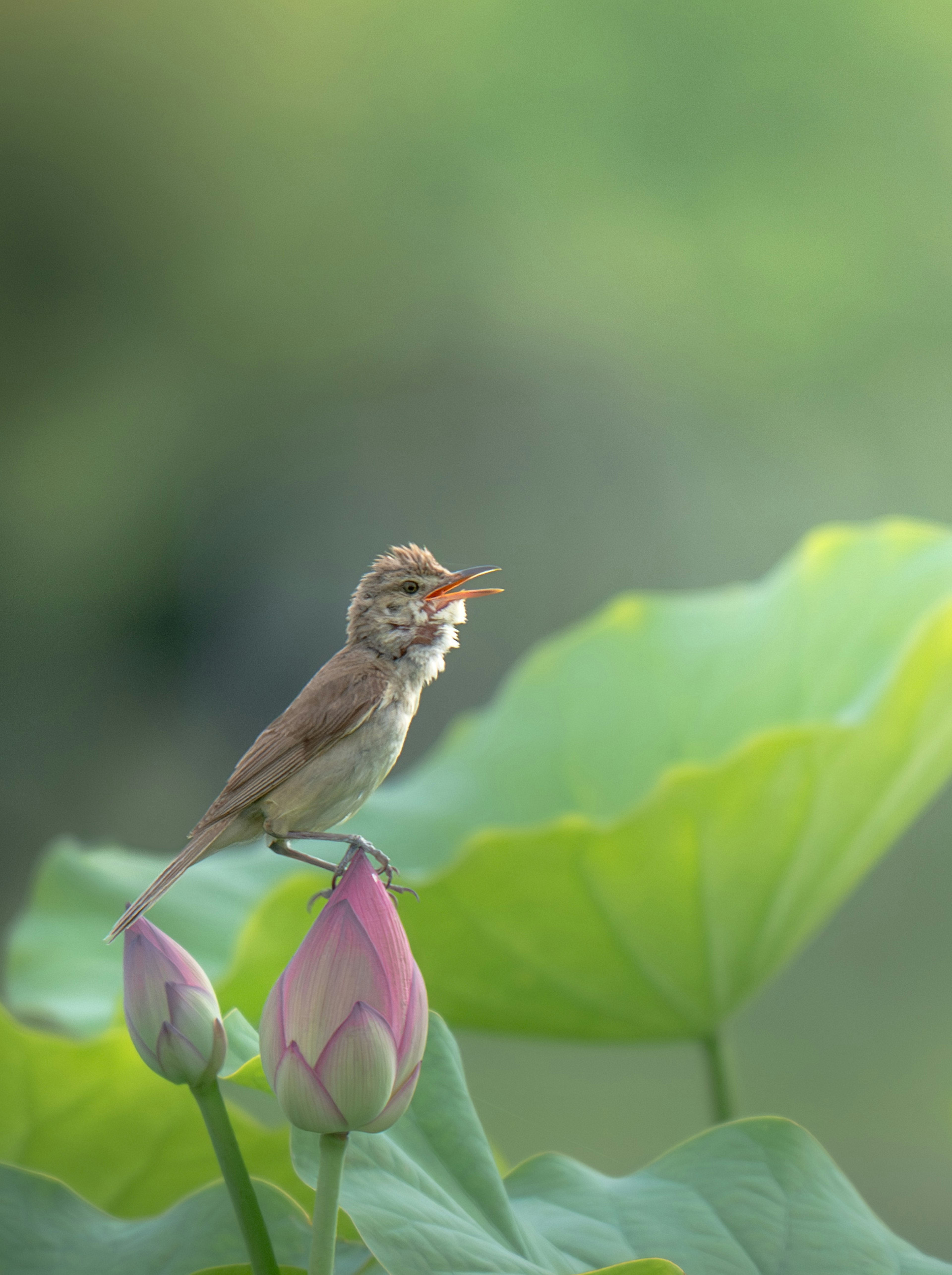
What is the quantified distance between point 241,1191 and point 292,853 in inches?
6.1

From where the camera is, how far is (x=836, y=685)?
1342 mm

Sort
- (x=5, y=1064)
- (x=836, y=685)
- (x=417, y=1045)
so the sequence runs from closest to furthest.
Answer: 1. (x=417, y=1045)
2. (x=5, y=1064)
3. (x=836, y=685)

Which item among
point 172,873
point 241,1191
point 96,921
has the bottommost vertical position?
point 96,921

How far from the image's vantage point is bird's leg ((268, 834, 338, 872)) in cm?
54

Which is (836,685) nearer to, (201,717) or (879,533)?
A: (879,533)

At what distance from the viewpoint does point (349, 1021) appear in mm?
387

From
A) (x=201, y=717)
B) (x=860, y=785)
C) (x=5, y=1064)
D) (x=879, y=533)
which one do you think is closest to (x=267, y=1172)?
(x=5, y=1064)

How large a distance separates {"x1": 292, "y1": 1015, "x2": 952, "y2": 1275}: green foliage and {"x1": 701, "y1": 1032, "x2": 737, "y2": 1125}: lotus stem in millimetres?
362

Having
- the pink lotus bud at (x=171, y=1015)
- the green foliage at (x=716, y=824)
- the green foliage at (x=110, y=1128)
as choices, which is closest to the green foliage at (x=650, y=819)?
the green foliage at (x=716, y=824)

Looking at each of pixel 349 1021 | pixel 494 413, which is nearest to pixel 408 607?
pixel 349 1021

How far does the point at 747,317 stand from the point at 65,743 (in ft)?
8.86

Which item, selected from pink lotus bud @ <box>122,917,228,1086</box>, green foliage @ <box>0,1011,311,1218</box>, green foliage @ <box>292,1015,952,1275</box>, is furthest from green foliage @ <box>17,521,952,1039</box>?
pink lotus bud @ <box>122,917,228,1086</box>

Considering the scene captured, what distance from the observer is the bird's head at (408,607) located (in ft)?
1.93

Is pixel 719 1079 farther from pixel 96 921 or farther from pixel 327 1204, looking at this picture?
pixel 96 921
